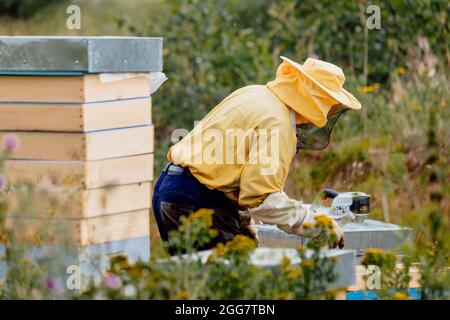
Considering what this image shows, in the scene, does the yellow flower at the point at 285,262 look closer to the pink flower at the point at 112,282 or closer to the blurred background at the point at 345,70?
the pink flower at the point at 112,282

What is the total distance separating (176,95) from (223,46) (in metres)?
0.65

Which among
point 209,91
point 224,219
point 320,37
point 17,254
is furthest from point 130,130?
point 320,37

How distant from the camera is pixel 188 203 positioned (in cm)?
444

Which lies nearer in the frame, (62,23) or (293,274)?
(293,274)

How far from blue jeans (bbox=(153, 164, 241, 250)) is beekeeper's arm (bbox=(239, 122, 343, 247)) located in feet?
0.87

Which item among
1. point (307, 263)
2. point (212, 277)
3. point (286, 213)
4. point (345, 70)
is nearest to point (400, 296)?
point (307, 263)

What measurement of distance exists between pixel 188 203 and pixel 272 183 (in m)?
0.50

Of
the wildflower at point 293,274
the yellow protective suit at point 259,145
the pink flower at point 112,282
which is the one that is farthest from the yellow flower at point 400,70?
the pink flower at point 112,282

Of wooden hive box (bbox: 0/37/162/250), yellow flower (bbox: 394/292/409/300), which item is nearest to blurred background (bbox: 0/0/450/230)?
wooden hive box (bbox: 0/37/162/250)

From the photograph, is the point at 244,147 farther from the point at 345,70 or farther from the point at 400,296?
the point at 345,70

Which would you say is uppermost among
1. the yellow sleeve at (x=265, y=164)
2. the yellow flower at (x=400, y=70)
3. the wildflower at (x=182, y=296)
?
the yellow flower at (x=400, y=70)

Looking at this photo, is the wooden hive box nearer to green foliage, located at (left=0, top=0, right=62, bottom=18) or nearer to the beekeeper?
the beekeeper

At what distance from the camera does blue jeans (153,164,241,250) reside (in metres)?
4.44

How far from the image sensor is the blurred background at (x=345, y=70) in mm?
7437
